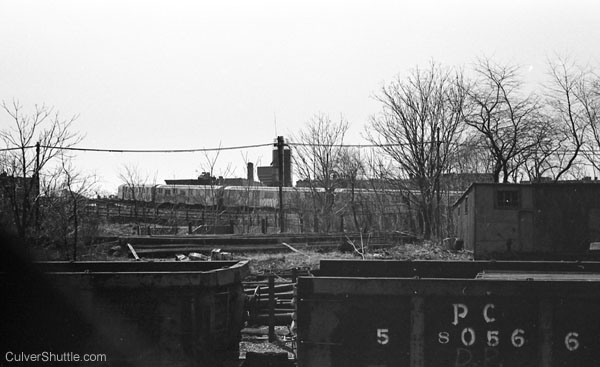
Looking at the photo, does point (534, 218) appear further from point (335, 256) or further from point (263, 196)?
point (263, 196)

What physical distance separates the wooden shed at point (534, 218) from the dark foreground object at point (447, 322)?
14399 millimetres

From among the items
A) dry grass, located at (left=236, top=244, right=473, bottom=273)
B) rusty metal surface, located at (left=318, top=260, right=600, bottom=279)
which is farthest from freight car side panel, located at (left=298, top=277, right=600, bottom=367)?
dry grass, located at (left=236, top=244, right=473, bottom=273)

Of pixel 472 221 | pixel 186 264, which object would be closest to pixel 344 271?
pixel 186 264

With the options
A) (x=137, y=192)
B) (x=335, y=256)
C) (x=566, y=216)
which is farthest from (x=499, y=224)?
(x=137, y=192)

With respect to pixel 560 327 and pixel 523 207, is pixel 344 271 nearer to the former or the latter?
pixel 560 327

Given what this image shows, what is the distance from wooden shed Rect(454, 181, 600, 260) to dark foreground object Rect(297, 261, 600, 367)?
1440 cm

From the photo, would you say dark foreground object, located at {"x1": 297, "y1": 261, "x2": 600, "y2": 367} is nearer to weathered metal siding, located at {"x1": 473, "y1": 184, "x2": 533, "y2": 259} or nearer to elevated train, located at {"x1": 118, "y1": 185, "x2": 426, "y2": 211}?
weathered metal siding, located at {"x1": 473, "y1": 184, "x2": 533, "y2": 259}

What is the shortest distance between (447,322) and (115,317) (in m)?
2.76

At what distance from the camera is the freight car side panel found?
452 cm

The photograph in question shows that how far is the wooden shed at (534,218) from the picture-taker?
18484 mm

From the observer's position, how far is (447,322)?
460 centimetres

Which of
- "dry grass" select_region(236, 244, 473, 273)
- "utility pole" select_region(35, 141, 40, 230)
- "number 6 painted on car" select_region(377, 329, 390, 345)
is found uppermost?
"utility pole" select_region(35, 141, 40, 230)

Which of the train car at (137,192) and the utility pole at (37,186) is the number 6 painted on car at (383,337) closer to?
the utility pole at (37,186)

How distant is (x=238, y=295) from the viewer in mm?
5746
